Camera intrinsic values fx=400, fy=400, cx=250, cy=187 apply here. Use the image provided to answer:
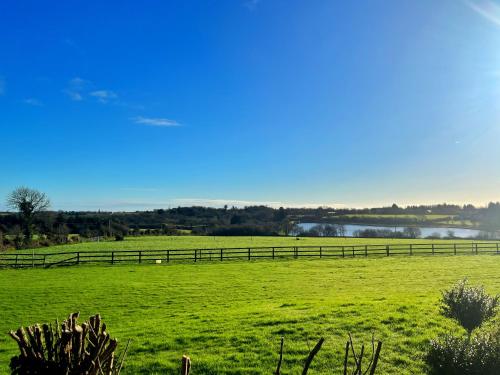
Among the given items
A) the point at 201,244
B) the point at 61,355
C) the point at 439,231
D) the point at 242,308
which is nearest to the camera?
the point at 61,355

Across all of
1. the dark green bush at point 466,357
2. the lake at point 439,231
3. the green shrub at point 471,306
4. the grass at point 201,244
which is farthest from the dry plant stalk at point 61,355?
the lake at point 439,231

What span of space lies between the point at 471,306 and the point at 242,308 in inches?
355

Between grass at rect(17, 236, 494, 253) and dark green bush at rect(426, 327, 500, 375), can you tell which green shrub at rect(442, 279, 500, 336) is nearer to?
dark green bush at rect(426, 327, 500, 375)

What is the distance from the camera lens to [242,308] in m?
15.9

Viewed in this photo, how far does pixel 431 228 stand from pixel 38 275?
11393cm

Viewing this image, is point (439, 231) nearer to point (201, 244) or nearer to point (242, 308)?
point (201, 244)

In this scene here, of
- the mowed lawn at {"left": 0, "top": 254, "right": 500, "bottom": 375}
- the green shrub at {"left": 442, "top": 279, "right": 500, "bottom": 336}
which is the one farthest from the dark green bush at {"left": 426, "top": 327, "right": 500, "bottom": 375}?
the green shrub at {"left": 442, "top": 279, "right": 500, "bottom": 336}

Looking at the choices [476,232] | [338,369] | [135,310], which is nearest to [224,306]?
[135,310]

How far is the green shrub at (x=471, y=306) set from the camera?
28.7 ft

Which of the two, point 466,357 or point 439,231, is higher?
point 466,357

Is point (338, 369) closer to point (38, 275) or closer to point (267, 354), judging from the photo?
point (267, 354)

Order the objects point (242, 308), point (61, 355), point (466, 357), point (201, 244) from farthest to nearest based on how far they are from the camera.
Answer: point (201, 244) → point (242, 308) → point (466, 357) → point (61, 355)

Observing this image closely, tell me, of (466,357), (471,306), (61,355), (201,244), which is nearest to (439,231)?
(201,244)

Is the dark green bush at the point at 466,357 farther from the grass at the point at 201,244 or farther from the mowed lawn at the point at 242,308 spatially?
the grass at the point at 201,244
